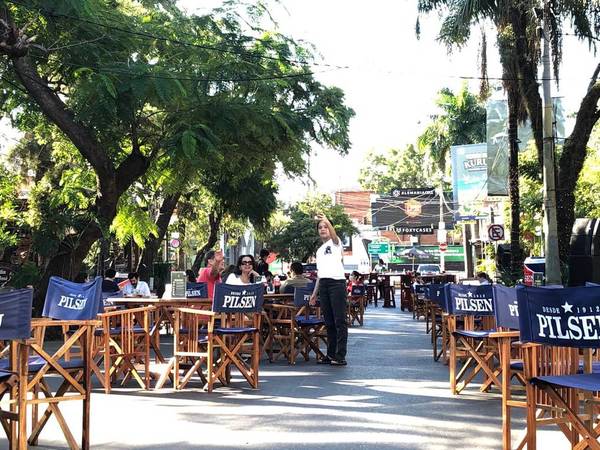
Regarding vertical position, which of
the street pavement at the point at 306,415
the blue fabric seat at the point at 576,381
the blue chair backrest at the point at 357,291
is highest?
the blue chair backrest at the point at 357,291

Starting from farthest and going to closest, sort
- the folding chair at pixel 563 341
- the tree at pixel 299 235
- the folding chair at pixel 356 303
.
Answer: the tree at pixel 299 235 → the folding chair at pixel 356 303 → the folding chair at pixel 563 341

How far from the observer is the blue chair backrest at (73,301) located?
6613 mm

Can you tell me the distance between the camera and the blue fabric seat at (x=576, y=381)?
15.4 feet

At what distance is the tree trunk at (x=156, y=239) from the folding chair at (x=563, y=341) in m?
18.6

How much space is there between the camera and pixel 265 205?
2492 cm

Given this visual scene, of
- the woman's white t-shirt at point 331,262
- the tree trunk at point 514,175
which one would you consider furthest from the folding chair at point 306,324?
the tree trunk at point 514,175

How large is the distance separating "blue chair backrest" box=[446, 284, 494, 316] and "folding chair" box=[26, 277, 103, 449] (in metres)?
4.56

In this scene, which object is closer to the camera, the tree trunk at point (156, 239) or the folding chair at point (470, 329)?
the folding chair at point (470, 329)

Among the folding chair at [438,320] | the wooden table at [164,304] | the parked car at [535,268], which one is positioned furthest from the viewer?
the parked car at [535,268]

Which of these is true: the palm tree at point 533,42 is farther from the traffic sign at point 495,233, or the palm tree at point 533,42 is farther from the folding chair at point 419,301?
the traffic sign at point 495,233

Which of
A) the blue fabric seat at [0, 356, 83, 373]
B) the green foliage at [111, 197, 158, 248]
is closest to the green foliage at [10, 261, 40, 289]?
the green foliage at [111, 197, 158, 248]

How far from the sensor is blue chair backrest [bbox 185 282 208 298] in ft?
38.3

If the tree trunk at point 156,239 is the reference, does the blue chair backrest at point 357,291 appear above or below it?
below

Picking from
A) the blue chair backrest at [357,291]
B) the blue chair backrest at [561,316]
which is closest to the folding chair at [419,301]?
the blue chair backrest at [357,291]
